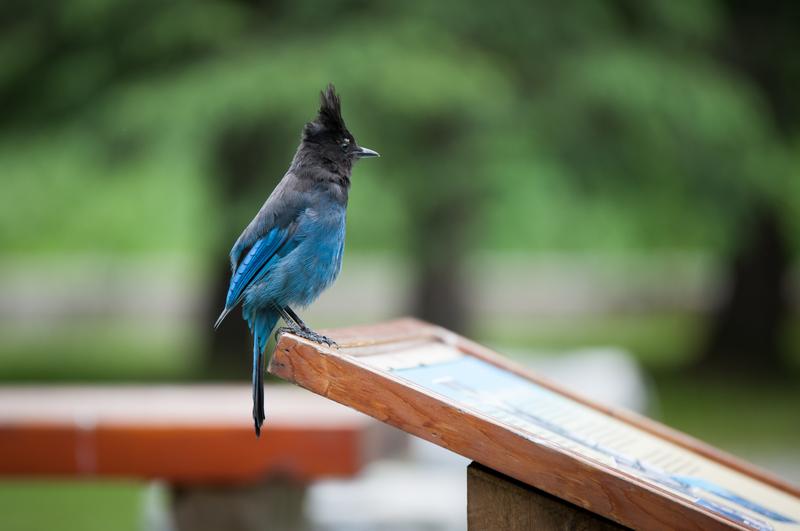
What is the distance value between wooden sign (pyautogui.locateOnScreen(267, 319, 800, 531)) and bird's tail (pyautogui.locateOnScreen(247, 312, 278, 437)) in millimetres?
213

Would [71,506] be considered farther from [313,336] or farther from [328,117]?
[313,336]

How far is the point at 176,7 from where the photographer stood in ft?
28.8

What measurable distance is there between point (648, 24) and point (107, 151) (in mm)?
5273

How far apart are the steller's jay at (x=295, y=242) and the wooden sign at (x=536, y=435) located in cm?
32

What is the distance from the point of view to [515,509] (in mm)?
2133

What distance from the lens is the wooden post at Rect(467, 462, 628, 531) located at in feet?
6.96

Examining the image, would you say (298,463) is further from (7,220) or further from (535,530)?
(7,220)

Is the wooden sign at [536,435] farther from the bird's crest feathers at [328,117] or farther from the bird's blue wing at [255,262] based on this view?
the bird's crest feathers at [328,117]

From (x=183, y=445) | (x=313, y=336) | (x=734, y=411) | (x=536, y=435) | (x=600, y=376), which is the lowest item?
(x=734, y=411)

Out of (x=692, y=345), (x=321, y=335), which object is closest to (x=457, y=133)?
(x=321, y=335)

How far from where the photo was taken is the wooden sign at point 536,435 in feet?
6.45

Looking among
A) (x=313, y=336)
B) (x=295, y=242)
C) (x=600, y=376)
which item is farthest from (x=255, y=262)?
(x=600, y=376)

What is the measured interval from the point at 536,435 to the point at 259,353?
900mm

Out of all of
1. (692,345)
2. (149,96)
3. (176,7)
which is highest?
(176,7)
